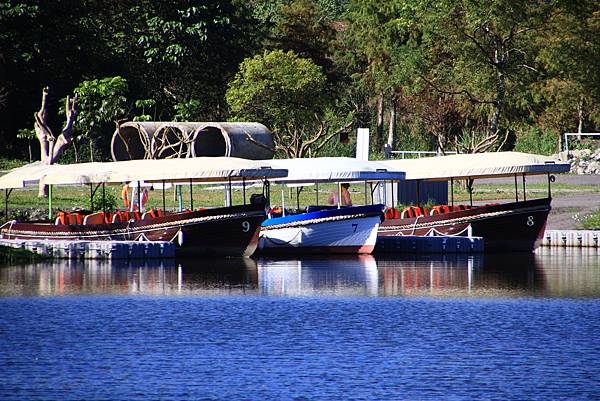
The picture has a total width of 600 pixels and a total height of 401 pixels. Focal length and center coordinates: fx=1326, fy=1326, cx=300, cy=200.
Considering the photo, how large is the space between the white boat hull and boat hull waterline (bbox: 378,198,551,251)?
209cm

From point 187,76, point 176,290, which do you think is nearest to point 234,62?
point 187,76

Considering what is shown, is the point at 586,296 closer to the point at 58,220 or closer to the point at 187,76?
the point at 58,220

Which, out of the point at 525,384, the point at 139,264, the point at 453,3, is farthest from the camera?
the point at 453,3

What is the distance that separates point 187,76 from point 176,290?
47900 millimetres

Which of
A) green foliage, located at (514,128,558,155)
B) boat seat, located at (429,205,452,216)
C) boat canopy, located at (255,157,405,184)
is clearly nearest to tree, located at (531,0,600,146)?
green foliage, located at (514,128,558,155)

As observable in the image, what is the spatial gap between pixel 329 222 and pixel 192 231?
448cm

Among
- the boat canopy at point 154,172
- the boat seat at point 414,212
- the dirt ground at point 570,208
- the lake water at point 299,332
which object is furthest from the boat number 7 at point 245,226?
the dirt ground at point 570,208

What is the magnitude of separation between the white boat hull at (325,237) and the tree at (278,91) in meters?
30.6

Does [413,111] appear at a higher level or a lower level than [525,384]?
higher

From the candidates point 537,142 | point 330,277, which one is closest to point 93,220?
point 330,277

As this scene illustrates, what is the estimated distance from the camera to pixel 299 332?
2498cm

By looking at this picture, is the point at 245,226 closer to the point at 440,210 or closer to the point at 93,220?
the point at 93,220

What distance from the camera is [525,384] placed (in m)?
19.8

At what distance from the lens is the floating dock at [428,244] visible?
42.7 m
